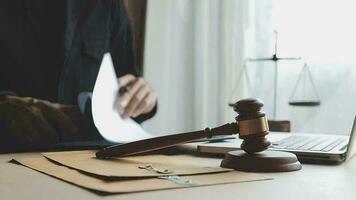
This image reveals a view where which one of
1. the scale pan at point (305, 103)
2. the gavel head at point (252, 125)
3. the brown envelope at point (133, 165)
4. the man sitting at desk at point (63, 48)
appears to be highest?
the man sitting at desk at point (63, 48)

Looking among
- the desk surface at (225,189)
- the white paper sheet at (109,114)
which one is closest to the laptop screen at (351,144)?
the desk surface at (225,189)

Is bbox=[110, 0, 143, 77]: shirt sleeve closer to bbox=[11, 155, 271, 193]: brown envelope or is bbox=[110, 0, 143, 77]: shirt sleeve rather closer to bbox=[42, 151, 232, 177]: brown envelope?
bbox=[42, 151, 232, 177]: brown envelope

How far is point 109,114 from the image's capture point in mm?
985

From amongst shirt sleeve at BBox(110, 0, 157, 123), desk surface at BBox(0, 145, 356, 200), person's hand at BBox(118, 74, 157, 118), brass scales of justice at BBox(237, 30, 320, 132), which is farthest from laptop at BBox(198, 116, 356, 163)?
brass scales of justice at BBox(237, 30, 320, 132)

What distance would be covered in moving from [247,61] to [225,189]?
1451mm

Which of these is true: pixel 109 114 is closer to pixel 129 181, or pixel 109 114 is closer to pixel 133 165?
pixel 133 165

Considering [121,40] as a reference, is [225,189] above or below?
below

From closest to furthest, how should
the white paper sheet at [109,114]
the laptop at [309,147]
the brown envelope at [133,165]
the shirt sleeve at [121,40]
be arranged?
1. the brown envelope at [133,165]
2. the laptop at [309,147]
3. the white paper sheet at [109,114]
4. the shirt sleeve at [121,40]

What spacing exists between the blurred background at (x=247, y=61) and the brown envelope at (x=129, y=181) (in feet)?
4.03

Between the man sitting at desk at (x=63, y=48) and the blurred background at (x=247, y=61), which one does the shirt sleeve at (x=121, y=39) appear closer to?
the man sitting at desk at (x=63, y=48)

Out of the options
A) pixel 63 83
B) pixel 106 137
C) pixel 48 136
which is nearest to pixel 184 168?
pixel 106 137

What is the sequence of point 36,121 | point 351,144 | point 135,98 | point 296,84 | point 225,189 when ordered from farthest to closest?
point 296,84 < point 135,98 < point 36,121 < point 351,144 < point 225,189

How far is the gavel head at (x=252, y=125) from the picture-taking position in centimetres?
67

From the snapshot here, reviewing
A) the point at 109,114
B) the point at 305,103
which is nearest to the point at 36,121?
the point at 109,114
